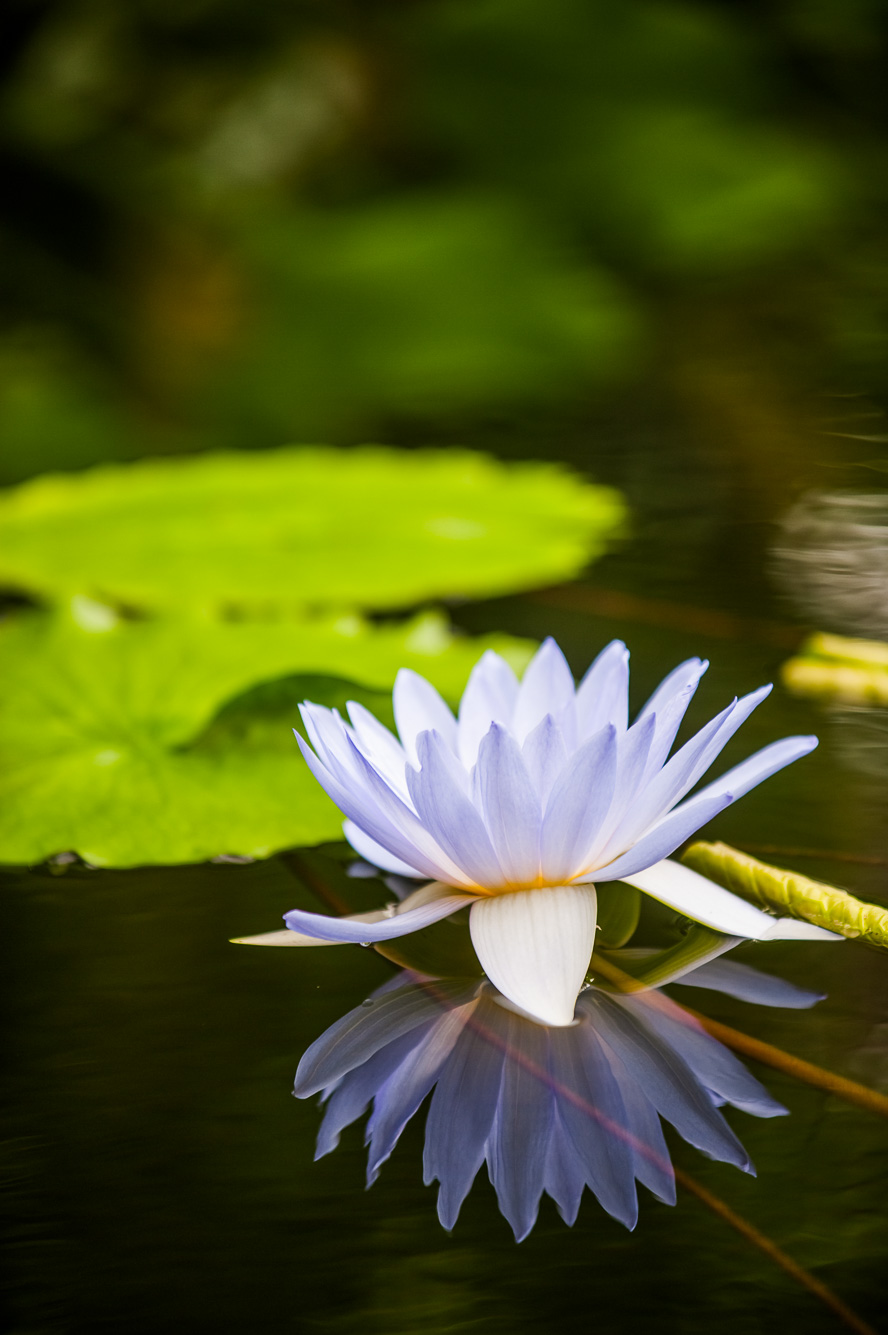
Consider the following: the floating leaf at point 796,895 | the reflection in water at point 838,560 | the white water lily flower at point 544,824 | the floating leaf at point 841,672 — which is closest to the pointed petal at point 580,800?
the white water lily flower at point 544,824

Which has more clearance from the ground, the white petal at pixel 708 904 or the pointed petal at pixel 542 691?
the pointed petal at pixel 542 691

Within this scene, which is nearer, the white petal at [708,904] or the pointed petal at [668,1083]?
the pointed petal at [668,1083]

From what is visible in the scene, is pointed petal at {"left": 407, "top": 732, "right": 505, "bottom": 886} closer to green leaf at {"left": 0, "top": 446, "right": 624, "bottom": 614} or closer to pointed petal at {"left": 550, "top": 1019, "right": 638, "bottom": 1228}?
pointed petal at {"left": 550, "top": 1019, "right": 638, "bottom": 1228}

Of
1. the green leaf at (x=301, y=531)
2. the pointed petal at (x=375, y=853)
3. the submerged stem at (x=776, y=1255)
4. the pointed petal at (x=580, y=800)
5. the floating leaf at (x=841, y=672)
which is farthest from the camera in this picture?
the green leaf at (x=301, y=531)

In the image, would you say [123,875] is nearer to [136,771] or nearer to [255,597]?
[136,771]

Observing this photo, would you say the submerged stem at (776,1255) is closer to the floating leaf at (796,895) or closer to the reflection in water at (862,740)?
the floating leaf at (796,895)

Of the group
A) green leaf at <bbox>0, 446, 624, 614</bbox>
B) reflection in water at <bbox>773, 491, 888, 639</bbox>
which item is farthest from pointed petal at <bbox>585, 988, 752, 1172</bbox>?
green leaf at <bbox>0, 446, 624, 614</bbox>

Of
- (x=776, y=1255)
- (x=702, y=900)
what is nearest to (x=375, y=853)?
(x=702, y=900)
